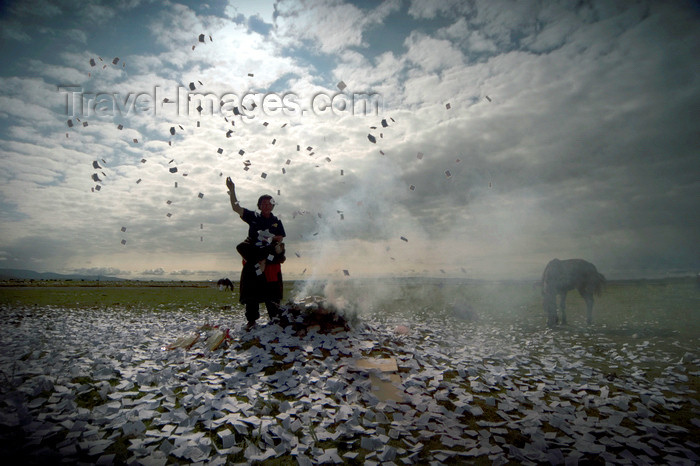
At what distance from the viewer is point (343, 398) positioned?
18.8 feet

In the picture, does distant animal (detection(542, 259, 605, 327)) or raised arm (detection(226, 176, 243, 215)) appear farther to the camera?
distant animal (detection(542, 259, 605, 327))

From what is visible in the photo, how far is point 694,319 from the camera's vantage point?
15398 millimetres

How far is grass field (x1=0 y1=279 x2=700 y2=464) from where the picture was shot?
4.15 metres

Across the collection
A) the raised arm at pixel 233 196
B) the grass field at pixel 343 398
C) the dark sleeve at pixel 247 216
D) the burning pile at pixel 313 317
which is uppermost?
the raised arm at pixel 233 196

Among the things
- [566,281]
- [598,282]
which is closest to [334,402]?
[566,281]

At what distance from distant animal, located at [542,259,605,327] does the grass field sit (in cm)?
371

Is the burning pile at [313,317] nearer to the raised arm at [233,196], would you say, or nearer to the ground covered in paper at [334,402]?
the ground covered in paper at [334,402]

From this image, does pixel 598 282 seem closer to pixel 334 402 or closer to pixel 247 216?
pixel 334 402

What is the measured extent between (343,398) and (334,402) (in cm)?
27

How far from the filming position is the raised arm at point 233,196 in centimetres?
902

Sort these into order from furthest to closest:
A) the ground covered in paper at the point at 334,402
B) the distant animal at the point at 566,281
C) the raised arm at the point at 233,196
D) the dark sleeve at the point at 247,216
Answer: the distant animal at the point at 566,281 → the dark sleeve at the point at 247,216 → the raised arm at the point at 233,196 → the ground covered in paper at the point at 334,402

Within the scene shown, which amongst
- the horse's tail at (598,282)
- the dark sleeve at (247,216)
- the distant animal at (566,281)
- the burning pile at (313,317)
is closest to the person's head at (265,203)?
the dark sleeve at (247,216)

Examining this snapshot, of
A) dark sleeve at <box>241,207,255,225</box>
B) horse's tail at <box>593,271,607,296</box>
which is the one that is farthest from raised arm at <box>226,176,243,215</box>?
horse's tail at <box>593,271,607,296</box>

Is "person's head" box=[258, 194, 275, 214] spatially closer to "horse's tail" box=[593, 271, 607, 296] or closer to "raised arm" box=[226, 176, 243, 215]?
"raised arm" box=[226, 176, 243, 215]
